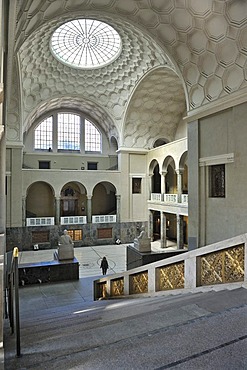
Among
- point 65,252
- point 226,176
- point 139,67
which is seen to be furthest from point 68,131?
point 226,176

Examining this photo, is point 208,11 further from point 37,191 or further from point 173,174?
point 37,191

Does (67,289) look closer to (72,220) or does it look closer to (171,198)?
(72,220)

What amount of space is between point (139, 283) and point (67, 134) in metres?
19.9

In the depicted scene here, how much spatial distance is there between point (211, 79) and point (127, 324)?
9883 mm

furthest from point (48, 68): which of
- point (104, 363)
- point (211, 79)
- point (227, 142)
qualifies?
point (104, 363)

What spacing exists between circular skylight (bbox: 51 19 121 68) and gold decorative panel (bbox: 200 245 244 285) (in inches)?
675

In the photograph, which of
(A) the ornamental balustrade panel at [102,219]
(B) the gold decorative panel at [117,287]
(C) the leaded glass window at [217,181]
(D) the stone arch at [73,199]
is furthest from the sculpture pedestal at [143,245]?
(D) the stone arch at [73,199]

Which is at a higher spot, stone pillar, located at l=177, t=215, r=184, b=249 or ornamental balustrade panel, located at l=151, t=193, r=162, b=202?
ornamental balustrade panel, located at l=151, t=193, r=162, b=202

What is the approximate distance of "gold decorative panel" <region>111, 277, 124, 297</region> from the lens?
800 cm

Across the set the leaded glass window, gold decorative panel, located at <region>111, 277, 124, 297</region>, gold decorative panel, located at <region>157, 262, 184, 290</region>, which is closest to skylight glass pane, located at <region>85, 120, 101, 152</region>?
the leaded glass window

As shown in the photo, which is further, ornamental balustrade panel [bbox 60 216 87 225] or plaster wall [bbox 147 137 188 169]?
ornamental balustrade panel [bbox 60 216 87 225]

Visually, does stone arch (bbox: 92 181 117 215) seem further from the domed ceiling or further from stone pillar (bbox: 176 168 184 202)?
stone pillar (bbox: 176 168 184 202)

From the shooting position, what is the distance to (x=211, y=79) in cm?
1066

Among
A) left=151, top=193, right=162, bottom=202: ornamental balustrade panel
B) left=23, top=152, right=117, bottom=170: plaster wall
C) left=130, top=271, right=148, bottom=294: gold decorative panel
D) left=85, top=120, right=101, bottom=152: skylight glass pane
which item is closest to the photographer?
left=130, top=271, right=148, bottom=294: gold decorative panel
